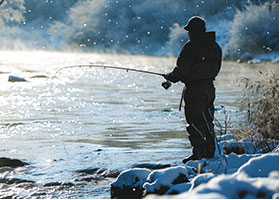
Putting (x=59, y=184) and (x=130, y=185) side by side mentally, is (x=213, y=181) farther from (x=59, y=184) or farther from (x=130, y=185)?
(x=59, y=184)

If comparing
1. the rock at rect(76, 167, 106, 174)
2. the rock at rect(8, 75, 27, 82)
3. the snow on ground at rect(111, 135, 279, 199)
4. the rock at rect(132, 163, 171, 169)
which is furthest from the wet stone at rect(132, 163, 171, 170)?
the rock at rect(8, 75, 27, 82)

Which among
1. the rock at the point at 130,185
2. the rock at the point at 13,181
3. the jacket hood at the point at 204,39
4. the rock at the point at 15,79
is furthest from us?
the rock at the point at 15,79

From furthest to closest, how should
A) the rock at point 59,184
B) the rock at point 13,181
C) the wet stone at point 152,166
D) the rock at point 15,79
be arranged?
the rock at point 15,79, the wet stone at point 152,166, the rock at point 13,181, the rock at point 59,184

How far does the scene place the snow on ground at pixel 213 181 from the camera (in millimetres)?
4062

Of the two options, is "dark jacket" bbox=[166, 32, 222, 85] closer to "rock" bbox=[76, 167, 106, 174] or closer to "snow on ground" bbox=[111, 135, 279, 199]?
"snow on ground" bbox=[111, 135, 279, 199]

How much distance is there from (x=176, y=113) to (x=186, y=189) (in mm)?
7007

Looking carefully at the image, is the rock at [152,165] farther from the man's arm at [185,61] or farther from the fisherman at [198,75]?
the man's arm at [185,61]

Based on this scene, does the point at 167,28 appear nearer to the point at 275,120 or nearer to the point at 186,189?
the point at 275,120

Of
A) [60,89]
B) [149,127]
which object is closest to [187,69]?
[149,127]

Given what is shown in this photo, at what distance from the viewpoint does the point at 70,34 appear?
41.2m

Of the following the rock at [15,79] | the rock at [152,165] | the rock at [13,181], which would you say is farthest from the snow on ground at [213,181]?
the rock at [15,79]

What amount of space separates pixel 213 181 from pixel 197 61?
7.48 ft

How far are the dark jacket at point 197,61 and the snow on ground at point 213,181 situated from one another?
1.00m

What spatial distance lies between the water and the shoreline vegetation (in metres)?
0.43
